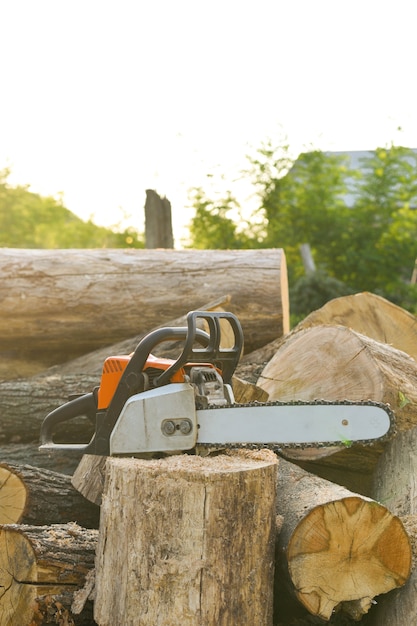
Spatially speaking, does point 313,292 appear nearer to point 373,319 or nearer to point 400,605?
point 373,319

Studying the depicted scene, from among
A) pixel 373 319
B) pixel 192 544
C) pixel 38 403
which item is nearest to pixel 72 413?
pixel 192 544

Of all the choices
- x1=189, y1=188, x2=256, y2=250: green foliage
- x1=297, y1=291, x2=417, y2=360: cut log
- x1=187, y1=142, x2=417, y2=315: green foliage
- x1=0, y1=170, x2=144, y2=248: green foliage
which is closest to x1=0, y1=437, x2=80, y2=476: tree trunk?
x1=297, y1=291, x2=417, y2=360: cut log

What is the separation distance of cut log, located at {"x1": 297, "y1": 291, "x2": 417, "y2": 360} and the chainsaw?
5.66ft

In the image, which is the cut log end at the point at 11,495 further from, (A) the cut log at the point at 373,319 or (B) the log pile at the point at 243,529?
(A) the cut log at the point at 373,319

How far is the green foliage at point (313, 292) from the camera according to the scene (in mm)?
10617

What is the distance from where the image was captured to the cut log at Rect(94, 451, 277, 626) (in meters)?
2.34

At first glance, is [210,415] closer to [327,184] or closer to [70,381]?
[70,381]

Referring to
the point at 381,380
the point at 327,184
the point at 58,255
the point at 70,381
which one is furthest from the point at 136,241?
the point at 381,380

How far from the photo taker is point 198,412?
100 inches

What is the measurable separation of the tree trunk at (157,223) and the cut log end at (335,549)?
5513mm

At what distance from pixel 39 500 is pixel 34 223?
79.6ft

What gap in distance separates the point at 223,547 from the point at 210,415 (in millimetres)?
428

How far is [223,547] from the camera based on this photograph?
2354 millimetres

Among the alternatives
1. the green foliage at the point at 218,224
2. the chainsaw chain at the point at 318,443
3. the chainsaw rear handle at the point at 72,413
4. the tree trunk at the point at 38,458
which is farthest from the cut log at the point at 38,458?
the green foliage at the point at 218,224
